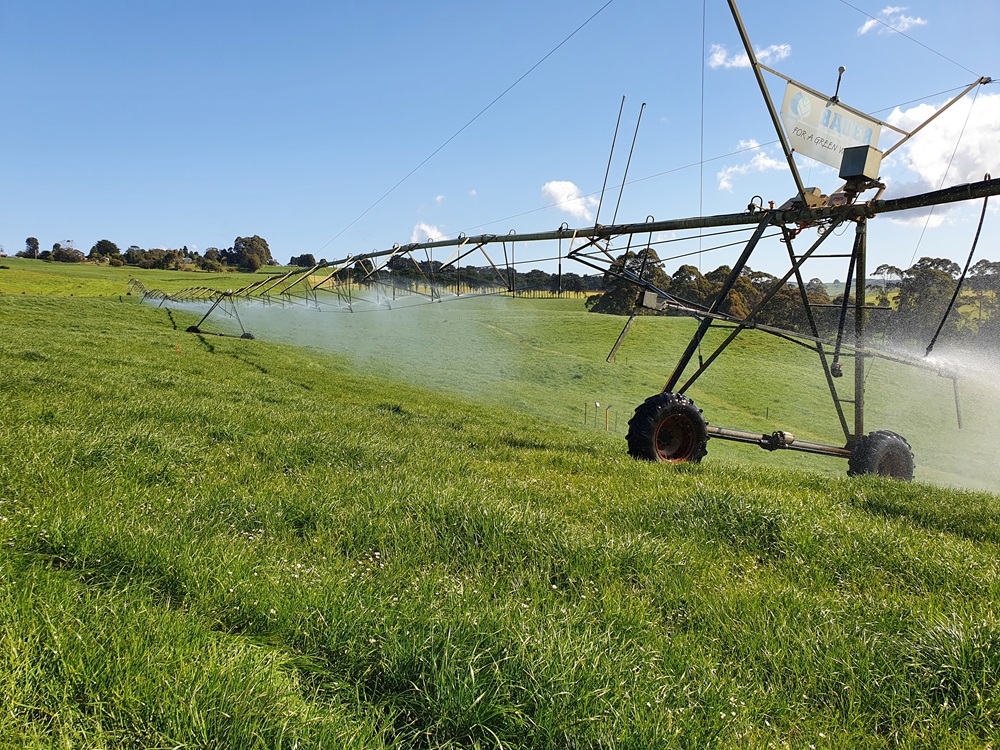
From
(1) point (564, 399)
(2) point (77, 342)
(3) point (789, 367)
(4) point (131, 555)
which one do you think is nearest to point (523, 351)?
(1) point (564, 399)

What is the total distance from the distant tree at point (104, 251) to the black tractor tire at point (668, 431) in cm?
11257

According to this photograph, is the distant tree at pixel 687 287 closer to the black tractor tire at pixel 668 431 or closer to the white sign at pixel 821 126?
the white sign at pixel 821 126

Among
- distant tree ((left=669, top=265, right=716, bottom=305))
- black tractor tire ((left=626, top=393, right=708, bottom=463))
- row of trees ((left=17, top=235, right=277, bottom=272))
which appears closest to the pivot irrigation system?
black tractor tire ((left=626, top=393, right=708, bottom=463))

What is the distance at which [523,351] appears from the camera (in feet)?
183

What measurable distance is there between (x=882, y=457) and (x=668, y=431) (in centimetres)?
515

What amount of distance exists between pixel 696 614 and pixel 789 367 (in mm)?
59600

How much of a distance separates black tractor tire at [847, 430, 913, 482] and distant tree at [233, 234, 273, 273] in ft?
344

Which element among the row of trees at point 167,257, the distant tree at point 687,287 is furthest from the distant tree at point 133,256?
the distant tree at point 687,287

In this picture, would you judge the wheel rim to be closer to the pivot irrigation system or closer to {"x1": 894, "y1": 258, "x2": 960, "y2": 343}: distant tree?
the pivot irrigation system

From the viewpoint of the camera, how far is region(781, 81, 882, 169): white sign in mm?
11273

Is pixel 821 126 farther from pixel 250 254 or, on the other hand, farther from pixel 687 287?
pixel 250 254

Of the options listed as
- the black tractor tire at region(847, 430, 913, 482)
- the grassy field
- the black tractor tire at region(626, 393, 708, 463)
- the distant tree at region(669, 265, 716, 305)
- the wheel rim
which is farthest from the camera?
the distant tree at region(669, 265, 716, 305)

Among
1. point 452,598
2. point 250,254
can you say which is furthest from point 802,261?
point 250,254

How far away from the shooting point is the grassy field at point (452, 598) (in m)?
2.60
